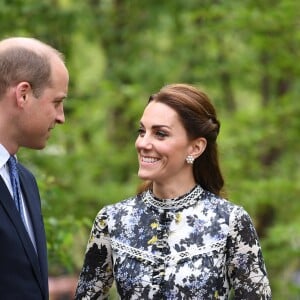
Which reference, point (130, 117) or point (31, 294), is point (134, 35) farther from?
point (31, 294)

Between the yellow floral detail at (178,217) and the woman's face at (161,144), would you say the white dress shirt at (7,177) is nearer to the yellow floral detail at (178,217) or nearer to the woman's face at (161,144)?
the woman's face at (161,144)

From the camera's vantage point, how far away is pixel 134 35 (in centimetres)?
1165

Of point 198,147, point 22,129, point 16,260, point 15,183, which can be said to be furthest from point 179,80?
point 16,260

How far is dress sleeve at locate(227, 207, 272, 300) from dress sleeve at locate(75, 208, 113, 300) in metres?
0.55

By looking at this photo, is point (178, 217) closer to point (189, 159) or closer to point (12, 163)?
point (189, 159)

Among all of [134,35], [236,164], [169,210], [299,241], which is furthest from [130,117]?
[169,210]

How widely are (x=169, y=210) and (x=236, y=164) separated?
249 inches

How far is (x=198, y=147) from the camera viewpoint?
398 cm

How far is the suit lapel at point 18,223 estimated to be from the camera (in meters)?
3.44

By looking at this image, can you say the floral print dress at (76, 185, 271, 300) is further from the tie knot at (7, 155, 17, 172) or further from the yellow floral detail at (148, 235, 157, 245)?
the tie knot at (7, 155, 17, 172)

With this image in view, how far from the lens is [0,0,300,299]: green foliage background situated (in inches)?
368

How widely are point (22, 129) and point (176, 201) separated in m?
0.83

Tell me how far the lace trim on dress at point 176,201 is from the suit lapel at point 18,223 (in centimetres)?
68

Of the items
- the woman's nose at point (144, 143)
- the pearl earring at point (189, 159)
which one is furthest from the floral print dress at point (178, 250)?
the woman's nose at point (144, 143)
